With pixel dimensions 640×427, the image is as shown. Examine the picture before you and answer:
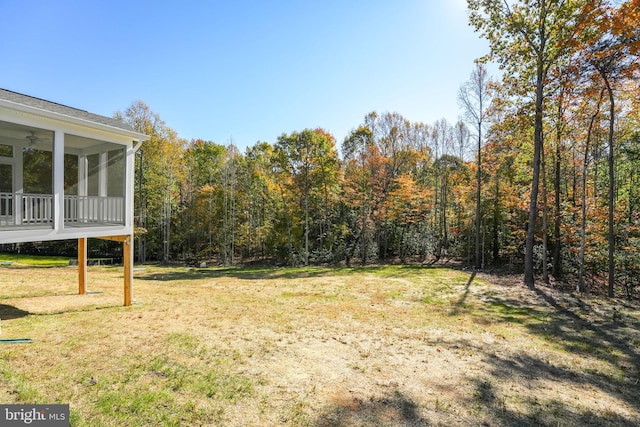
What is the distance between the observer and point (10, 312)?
6859 millimetres

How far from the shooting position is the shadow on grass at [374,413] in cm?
345

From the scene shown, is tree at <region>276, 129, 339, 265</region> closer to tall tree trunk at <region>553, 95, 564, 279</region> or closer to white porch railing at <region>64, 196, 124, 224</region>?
tall tree trunk at <region>553, 95, 564, 279</region>

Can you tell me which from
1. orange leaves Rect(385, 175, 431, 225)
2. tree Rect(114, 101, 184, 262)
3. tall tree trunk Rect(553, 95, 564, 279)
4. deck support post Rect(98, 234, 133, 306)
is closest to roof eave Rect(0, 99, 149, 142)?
deck support post Rect(98, 234, 133, 306)

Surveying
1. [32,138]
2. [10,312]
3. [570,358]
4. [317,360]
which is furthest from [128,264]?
[570,358]

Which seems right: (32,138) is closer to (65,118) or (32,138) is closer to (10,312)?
(65,118)

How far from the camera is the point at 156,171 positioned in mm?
21484

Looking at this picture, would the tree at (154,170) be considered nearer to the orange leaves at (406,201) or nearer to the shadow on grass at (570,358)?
the orange leaves at (406,201)

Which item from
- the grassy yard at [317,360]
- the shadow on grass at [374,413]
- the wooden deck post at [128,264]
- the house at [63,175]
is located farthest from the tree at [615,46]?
the wooden deck post at [128,264]

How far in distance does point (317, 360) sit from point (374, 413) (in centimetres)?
162

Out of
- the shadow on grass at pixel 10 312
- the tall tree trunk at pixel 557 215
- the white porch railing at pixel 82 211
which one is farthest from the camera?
the tall tree trunk at pixel 557 215

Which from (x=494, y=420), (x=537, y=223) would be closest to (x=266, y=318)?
(x=494, y=420)

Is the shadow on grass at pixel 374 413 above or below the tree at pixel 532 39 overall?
below

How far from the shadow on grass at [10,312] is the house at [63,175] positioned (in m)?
1.85

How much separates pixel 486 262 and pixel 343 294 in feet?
44.7
